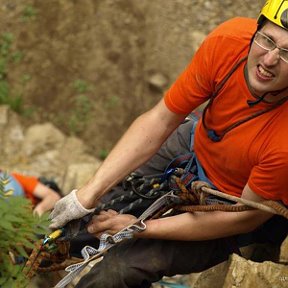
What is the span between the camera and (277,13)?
3100mm

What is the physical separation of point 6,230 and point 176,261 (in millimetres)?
1225

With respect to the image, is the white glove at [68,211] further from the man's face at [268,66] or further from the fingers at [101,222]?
the man's face at [268,66]

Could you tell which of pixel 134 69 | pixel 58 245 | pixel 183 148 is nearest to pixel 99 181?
pixel 58 245

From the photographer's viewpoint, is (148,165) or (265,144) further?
(148,165)

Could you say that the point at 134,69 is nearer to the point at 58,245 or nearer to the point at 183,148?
the point at 183,148

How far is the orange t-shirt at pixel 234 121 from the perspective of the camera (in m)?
3.14

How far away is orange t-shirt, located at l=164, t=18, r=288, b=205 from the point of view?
10.3 ft

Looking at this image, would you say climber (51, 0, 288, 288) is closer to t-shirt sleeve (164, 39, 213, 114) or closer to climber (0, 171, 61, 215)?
t-shirt sleeve (164, 39, 213, 114)

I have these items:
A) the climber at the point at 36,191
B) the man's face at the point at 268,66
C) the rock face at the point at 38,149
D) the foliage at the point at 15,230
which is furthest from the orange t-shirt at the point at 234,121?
the rock face at the point at 38,149

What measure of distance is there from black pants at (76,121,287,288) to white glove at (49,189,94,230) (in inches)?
12.4

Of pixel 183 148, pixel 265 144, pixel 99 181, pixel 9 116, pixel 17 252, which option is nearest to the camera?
pixel 17 252

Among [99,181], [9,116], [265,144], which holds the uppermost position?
[265,144]

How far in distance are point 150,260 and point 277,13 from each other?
135cm

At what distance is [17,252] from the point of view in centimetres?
284
